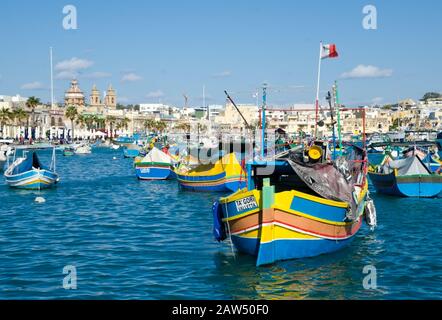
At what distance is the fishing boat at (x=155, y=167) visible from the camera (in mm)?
58469

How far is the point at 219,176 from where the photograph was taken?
4500 centimetres

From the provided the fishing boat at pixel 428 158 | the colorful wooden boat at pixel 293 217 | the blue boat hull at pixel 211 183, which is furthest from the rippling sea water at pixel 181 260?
the fishing boat at pixel 428 158

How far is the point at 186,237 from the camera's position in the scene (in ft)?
88.1

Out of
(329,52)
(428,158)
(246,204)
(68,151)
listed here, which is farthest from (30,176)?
(68,151)

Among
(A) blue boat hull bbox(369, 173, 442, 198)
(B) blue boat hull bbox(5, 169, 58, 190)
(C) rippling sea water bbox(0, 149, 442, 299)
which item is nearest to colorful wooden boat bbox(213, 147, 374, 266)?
(C) rippling sea water bbox(0, 149, 442, 299)

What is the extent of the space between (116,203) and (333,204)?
22729 mm

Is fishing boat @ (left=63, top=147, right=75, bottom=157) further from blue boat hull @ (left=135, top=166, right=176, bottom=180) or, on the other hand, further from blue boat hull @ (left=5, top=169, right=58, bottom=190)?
blue boat hull @ (left=5, top=169, right=58, bottom=190)

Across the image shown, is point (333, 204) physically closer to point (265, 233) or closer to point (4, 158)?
point (265, 233)

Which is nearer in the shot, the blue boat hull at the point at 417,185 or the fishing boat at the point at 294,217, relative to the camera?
the fishing boat at the point at 294,217

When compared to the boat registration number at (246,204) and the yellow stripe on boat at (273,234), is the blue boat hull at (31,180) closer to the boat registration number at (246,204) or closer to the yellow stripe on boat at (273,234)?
the boat registration number at (246,204)

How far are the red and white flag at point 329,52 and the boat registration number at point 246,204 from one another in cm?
1278

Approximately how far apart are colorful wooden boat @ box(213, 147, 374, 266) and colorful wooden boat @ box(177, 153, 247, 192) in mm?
21456

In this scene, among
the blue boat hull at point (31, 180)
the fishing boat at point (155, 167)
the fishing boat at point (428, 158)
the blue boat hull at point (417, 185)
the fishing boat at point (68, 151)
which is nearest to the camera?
the blue boat hull at point (417, 185)

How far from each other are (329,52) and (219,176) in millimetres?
16836
